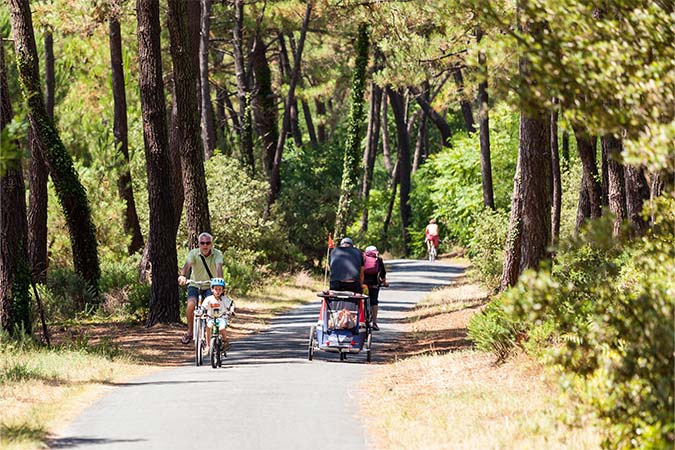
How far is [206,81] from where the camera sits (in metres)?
40.2

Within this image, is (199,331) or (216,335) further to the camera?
(199,331)

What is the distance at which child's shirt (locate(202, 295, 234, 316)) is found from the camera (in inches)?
714

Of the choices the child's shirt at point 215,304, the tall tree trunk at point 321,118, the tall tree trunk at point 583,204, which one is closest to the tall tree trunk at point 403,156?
the tall tree trunk at point 321,118

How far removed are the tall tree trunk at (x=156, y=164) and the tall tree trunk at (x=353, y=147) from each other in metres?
17.0

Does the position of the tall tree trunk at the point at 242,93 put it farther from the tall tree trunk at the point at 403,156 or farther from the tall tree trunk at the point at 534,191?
the tall tree trunk at the point at 534,191

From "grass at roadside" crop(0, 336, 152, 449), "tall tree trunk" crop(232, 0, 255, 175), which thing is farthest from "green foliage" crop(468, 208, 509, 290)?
"grass at roadside" crop(0, 336, 152, 449)

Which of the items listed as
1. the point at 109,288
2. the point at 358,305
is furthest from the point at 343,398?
the point at 109,288

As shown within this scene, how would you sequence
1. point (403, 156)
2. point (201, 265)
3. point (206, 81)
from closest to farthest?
point (201, 265)
point (206, 81)
point (403, 156)

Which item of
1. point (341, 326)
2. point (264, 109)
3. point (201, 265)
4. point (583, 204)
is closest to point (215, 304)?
point (201, 265)

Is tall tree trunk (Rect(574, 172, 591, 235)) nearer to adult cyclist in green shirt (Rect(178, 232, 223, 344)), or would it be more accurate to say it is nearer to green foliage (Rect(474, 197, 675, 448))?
adult cyclist in green shirt (Rect(178, 232, 223, 344))

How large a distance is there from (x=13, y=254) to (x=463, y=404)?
932cm

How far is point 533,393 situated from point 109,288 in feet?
57.0

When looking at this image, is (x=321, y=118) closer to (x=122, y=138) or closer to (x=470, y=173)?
(x=470, y=173)

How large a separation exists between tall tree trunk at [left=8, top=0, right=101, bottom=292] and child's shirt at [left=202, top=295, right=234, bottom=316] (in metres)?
6.71
